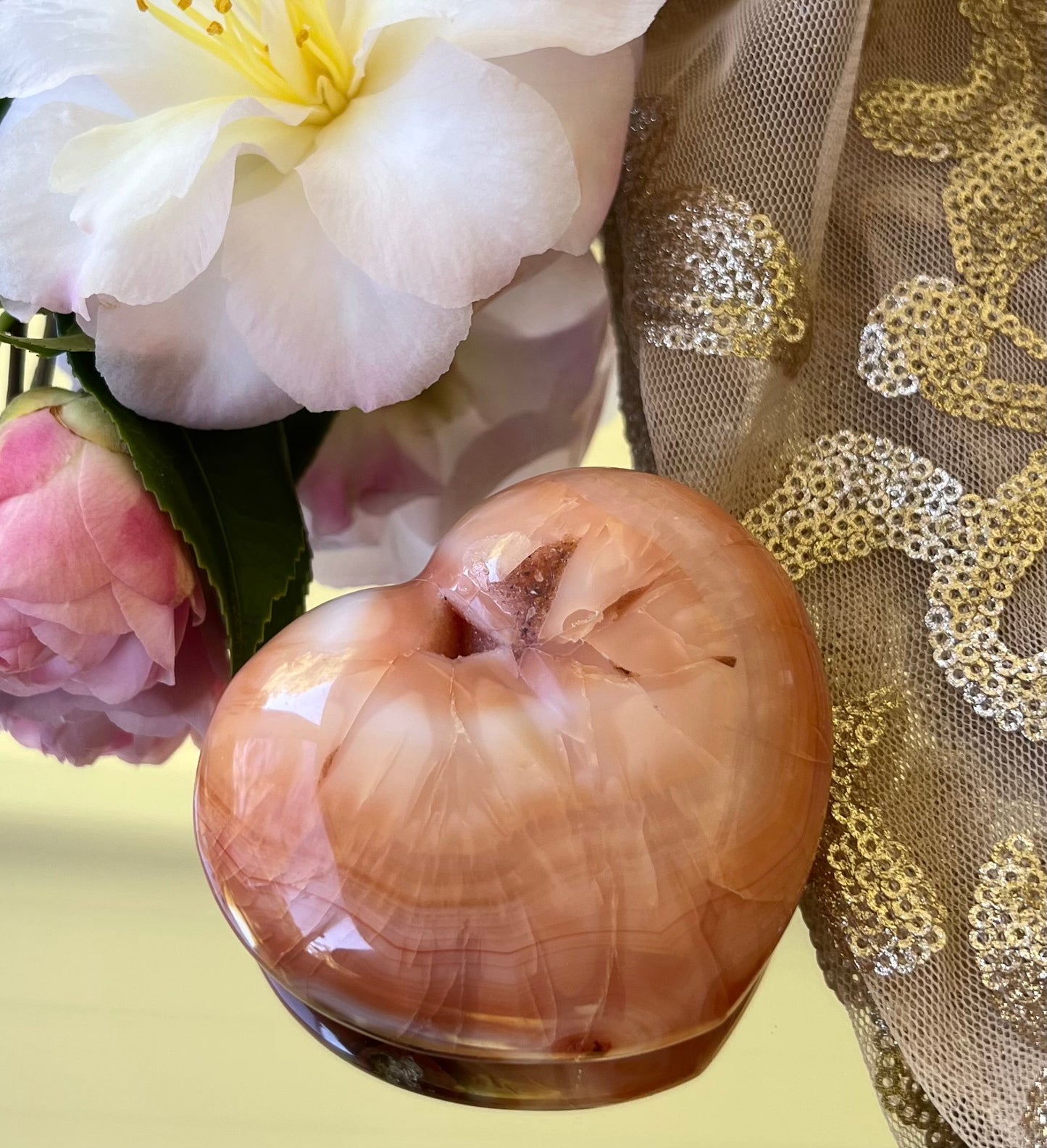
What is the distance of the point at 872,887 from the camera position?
288mm

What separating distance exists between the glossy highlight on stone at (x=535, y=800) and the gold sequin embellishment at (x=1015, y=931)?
0.06 meters

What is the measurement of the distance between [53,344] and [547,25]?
0.48 ft

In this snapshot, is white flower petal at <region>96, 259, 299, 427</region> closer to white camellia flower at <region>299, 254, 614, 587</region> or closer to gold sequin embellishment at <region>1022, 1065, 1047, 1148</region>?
white camellia flower at <region>299, 254, 614, 587</region>

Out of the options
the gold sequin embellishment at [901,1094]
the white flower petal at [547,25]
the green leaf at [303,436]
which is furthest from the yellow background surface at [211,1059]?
the white flower petal at [547,25]

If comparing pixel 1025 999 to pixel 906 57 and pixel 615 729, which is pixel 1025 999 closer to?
pixel 615 729

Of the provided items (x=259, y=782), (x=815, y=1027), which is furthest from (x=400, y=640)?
(x=815, y=1027)

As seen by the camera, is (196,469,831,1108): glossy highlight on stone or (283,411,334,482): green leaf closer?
(196,469,831,1108): glossy highlight on stone

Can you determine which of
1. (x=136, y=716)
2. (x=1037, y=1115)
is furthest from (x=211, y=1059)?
(x=1037, y=1115)

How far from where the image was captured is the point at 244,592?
32 cm

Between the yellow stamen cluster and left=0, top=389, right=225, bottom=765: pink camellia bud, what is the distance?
9 centimetres

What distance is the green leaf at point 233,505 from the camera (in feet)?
0.99

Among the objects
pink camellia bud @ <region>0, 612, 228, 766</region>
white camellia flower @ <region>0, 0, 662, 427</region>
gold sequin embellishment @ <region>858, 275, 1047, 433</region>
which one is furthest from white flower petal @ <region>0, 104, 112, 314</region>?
gold sequin embellishment @ <region>858, 275, 1047, 433</region>

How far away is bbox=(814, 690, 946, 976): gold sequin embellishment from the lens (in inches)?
11.2

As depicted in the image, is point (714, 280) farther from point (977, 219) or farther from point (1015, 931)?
point (1015, 931)
